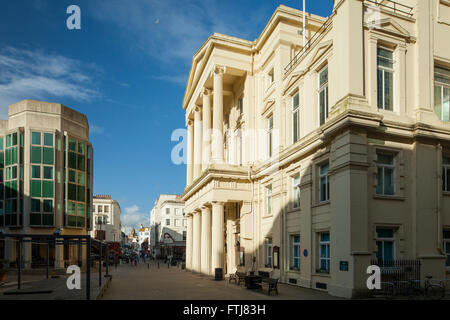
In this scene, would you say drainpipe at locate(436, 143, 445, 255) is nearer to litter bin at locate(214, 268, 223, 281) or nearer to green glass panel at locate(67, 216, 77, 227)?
litter bin at locate(214, 268, 223, 281)

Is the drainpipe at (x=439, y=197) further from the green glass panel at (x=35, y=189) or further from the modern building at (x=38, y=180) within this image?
the green glass panel at (x=35, y=189)

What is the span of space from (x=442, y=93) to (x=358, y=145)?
22.2ft

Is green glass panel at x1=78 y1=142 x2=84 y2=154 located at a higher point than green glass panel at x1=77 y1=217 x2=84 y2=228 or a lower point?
higher

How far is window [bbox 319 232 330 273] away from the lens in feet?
67.1

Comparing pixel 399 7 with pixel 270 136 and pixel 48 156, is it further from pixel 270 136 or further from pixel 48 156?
pixel 48 156

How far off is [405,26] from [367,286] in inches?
493

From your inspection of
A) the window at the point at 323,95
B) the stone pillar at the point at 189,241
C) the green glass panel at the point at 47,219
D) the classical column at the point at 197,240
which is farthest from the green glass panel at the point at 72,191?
the window at the point at 323,95

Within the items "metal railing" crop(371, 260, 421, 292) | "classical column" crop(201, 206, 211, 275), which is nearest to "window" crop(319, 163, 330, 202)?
"metal railing" crop(371, 260, 421, 292)

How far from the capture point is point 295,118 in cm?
2536

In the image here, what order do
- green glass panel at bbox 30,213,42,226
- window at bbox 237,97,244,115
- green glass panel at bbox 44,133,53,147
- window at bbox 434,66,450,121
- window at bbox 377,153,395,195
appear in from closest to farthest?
1. window at bbox 377,153,395,195
2. window at bbox 434,66,450,121
3. window at bbox 237,97,244,115
4. green glass panel at bbox 30,213,42,226
5. green glass panel at bbox 44,133,53,147

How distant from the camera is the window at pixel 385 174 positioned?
62.6ft

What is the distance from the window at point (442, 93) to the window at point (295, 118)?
7491 mm

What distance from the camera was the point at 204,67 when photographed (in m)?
35.3

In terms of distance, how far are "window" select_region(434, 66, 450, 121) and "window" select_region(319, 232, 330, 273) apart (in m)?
8.46
